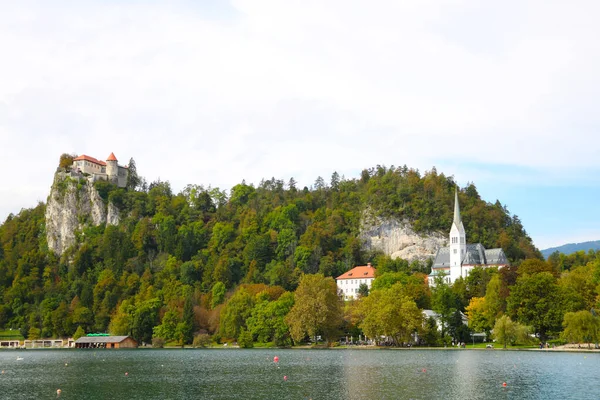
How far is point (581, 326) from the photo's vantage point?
271ft

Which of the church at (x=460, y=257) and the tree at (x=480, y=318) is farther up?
the church at (x=460, y=257)

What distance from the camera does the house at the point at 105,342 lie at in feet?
449

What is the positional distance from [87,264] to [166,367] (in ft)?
417

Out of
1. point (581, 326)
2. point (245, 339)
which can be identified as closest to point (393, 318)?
point (581, 326)

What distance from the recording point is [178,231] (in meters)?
192

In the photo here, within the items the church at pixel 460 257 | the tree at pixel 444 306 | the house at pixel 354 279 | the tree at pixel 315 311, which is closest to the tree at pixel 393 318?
the tree at pixel 315 311

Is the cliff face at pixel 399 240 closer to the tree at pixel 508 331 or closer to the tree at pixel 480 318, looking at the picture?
the tree at pixel 480 318

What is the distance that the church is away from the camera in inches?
5955

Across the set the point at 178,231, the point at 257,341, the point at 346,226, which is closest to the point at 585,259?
the point at 346,226

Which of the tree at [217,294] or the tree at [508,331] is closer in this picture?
the tree at [508,331]

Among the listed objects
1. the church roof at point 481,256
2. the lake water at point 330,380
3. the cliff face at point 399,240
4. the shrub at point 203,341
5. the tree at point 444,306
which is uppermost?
the cliff face at point 399,240

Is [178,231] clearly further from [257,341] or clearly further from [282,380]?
[282,380]

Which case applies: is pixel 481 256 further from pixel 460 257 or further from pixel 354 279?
pixel 354 279

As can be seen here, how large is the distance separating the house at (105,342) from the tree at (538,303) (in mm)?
80414
